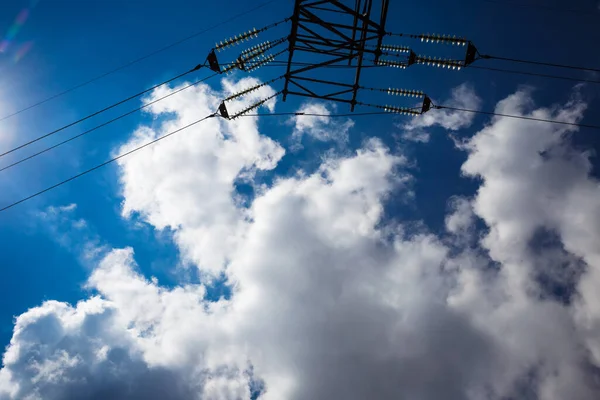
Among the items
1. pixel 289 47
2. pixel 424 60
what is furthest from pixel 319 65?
pixel 424 60

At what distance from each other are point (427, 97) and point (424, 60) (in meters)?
1.64

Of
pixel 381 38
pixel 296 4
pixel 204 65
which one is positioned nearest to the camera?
pixel 296 4

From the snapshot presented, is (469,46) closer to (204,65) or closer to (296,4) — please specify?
(296,4)

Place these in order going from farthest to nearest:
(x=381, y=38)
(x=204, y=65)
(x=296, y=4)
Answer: (x=204, y=65)
(x=381, y=38)
(x=296, y=4)

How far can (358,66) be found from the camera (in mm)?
15062

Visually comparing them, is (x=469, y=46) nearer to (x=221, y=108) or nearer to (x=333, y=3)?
(x=333, y=3)

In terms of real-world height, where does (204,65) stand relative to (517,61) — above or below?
above

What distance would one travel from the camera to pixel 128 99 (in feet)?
46.0

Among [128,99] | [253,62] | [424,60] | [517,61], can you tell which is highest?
[253,62]

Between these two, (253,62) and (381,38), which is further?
(253,62)

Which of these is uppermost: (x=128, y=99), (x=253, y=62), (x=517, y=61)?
(x=253, y=62)

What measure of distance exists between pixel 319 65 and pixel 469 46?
6209 millimetres

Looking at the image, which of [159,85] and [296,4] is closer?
[296,4]

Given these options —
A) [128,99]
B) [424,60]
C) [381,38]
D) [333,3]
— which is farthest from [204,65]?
[424,60]
